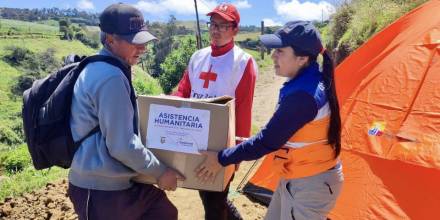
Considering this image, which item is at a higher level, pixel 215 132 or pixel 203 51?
pixel 203 51

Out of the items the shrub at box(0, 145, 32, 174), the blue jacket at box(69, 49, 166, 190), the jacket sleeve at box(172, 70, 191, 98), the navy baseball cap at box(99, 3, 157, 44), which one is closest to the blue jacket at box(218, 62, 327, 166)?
the blue jacket at box(69, 49, 166, 190)

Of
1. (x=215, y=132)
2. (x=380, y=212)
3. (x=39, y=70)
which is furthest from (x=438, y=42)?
(x=39, y=70)

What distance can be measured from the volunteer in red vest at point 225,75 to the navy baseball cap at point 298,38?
2.40ft

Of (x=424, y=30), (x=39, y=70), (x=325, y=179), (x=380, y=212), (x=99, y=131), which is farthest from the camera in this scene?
(x=39, y=70)

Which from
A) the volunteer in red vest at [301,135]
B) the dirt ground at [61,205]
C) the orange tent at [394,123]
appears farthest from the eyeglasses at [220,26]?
the dirt ground at [61,205]

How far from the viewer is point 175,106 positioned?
96.7 inches

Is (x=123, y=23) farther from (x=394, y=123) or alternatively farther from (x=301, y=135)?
(x=394, y=123)

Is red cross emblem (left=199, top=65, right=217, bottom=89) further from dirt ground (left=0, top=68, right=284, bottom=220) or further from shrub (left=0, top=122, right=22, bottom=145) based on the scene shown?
shrub (left=0, top=122, right=22, bottom=145)

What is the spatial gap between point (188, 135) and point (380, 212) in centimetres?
155

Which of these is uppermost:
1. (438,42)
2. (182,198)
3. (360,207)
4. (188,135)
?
(438,42)

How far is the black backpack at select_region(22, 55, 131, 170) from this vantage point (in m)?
2.19

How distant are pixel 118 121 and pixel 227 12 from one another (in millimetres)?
1297

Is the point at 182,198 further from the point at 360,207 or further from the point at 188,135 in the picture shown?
the point at 188,135

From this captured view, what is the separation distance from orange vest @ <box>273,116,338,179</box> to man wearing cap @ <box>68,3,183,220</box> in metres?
0.62
